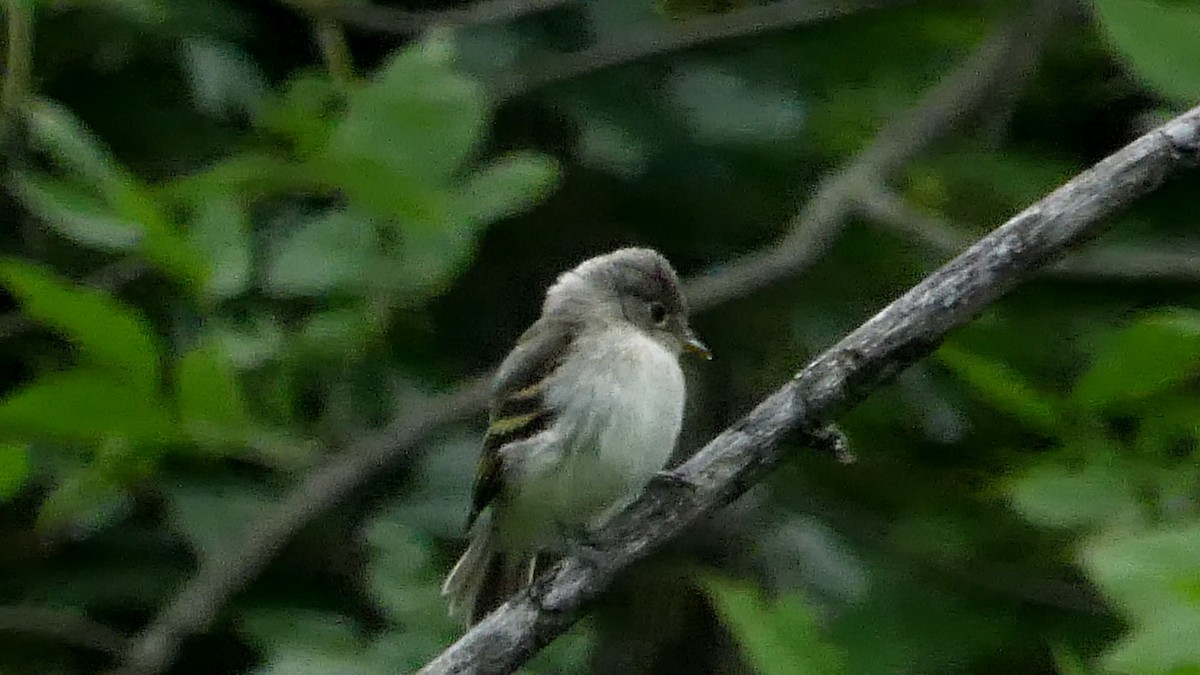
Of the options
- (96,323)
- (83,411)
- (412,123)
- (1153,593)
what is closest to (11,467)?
(83,411)

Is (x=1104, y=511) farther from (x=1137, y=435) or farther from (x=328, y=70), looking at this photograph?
(x=328, y=70)

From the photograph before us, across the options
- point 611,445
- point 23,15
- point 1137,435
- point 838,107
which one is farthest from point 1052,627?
point 23,15

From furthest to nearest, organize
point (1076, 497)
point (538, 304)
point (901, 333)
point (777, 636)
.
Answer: point (538, 304) < point (1076, 497) < point (777, 636) < point (901, 333)

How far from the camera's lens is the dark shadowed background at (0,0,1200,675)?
2.71m

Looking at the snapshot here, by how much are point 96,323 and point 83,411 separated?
13 centimetres

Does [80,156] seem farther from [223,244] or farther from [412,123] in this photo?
[412,123]

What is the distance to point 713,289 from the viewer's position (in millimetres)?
3371

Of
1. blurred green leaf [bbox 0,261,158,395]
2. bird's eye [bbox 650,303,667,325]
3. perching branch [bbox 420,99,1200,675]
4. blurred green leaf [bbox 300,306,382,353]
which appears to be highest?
blurred green leaf [bbox 0,261,158,395]

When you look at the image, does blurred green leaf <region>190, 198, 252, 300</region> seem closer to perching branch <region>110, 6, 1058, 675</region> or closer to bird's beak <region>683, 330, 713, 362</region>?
perching branch <region>110, 6, 1058, 675</region>

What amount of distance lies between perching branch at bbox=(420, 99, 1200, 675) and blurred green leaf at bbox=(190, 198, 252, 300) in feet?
2.90

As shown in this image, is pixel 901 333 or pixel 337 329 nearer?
pixel 901 333

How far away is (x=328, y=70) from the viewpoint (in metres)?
3.44

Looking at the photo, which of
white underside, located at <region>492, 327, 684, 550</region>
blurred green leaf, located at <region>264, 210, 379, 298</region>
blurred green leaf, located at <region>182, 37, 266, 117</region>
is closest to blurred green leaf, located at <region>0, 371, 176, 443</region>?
blurred green leaf, located at <region>264, 210, 379, 298</region>

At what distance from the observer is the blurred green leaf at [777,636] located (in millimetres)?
2344
